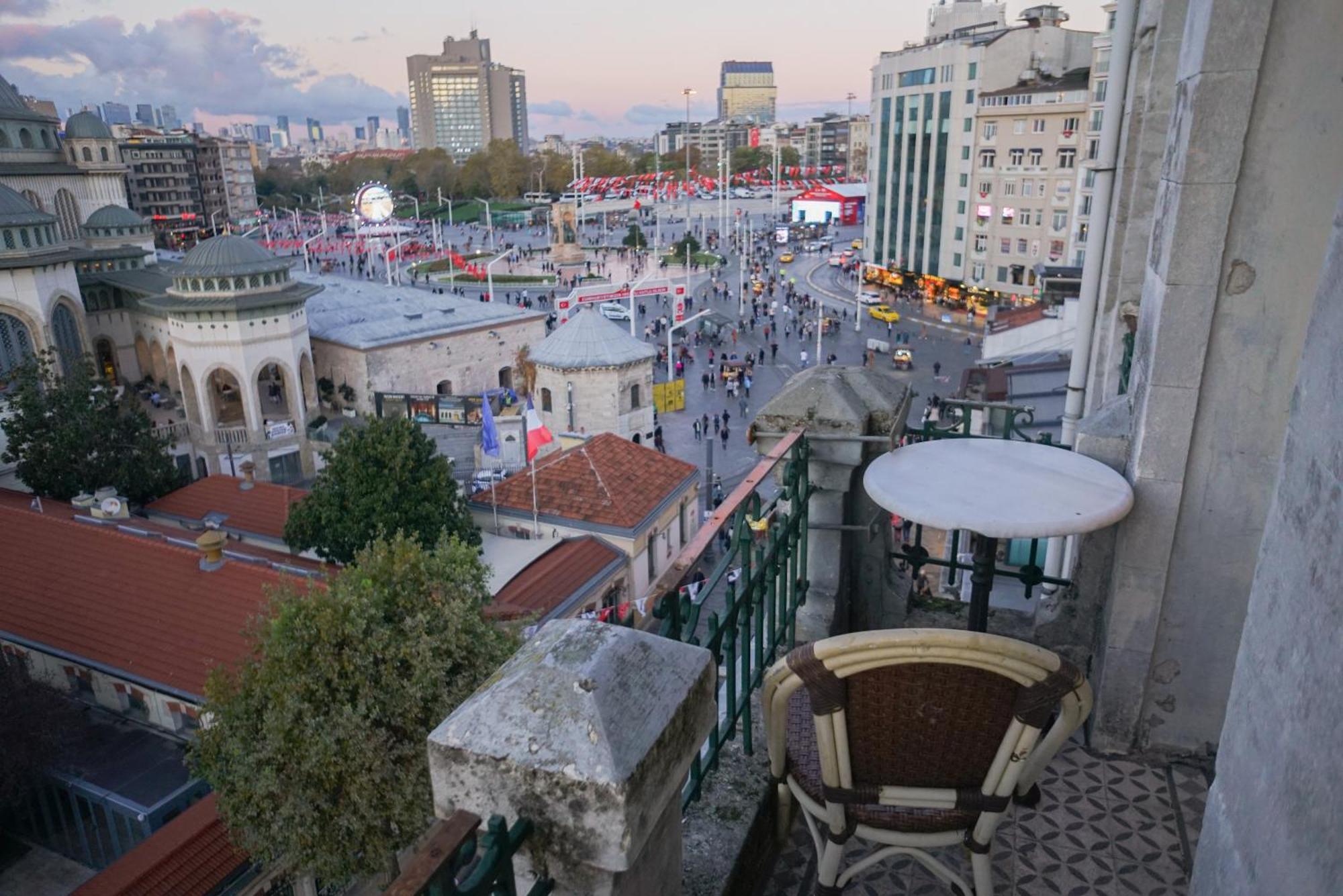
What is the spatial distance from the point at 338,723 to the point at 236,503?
13.5m

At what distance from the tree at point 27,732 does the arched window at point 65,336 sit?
83.1 ft

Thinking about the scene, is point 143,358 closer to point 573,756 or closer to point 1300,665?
point 573,756

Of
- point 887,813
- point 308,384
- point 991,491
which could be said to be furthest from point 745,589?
point 308,384

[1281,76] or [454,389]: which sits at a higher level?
[1281,76]

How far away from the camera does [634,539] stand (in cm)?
1955

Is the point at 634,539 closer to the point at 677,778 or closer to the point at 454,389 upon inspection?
the point at 677,778

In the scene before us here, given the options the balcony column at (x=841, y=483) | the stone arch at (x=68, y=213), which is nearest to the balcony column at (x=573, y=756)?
the balcony column at (x=841, y=483)

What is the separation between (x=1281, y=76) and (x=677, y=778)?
369 cm

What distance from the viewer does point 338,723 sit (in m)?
10.1

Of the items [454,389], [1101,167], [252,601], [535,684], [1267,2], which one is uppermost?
[1267,2]

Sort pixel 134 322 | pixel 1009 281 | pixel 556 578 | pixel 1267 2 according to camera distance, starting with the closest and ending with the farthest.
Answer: pixel 1267 2, pixel 556 578, pixel 134 322, pixel 1009 281

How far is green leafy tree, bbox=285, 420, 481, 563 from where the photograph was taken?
17.6 m

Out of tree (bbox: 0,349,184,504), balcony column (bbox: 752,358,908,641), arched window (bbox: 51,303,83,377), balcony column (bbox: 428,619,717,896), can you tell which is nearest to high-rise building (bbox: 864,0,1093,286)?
tree (bbox: 0,349,184,504)

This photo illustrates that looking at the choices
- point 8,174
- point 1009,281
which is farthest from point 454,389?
point 1009,281
